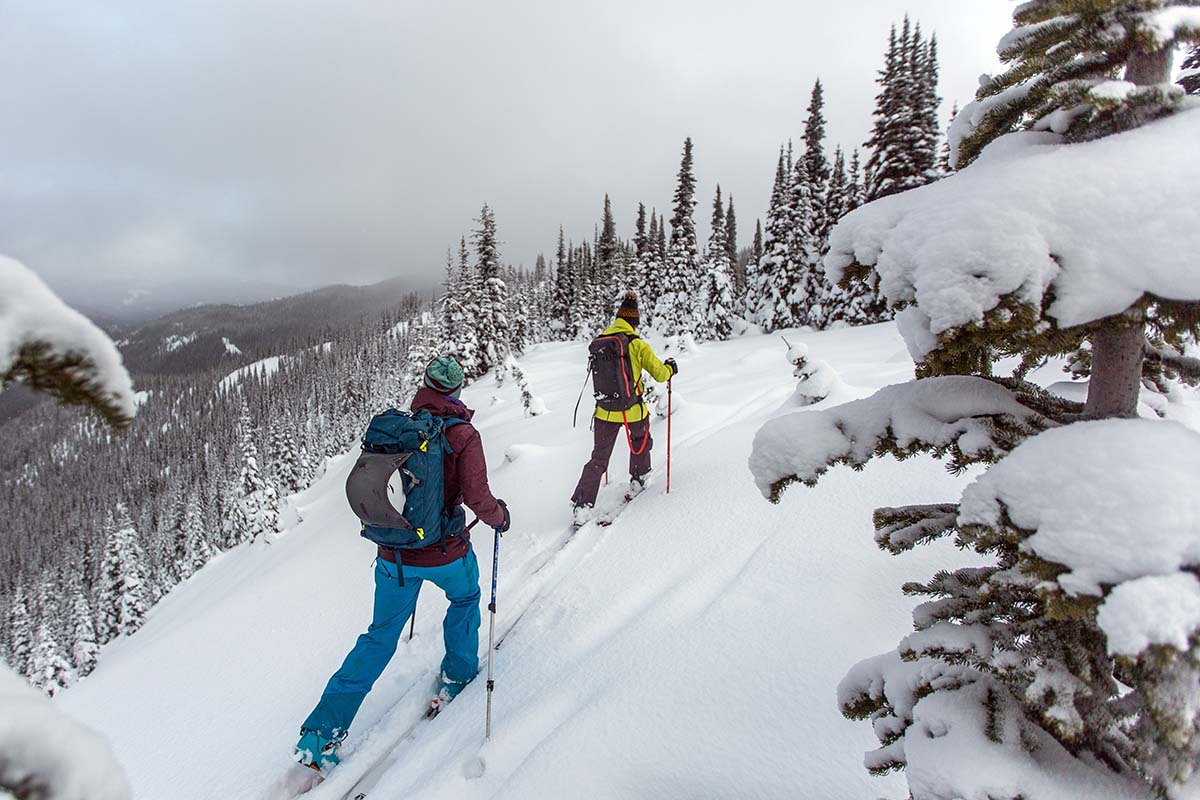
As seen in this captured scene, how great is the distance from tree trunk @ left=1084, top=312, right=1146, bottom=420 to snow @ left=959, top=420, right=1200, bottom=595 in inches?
13.7

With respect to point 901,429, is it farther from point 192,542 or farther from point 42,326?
point 192,542

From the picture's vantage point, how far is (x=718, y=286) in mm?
37656

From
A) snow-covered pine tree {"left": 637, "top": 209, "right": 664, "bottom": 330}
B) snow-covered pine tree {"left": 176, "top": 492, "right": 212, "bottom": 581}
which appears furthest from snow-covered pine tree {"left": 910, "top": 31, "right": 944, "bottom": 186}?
snow-covered pine tree {"left": 176, "top": 492, "right": 212, "bottom": 581}

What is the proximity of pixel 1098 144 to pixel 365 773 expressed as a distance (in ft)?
17.4

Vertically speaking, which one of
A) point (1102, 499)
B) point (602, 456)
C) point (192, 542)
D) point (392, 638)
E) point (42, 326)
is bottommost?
point (192, 542)

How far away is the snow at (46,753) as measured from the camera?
2.60 ft

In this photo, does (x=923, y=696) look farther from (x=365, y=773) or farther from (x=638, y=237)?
(x=638, y=237)

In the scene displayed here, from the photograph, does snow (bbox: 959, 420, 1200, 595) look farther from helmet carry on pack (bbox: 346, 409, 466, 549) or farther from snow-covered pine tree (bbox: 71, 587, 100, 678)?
snow-covered pine tree (bbox: 71, 587, 100, 678)

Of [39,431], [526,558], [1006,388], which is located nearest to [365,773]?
[526,558]

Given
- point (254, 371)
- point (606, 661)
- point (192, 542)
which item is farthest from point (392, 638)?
point (254, 371)

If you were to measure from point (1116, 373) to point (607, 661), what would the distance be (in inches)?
132

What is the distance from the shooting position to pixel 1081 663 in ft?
5.19

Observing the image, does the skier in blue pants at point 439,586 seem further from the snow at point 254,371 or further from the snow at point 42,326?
the snow at point 254,371

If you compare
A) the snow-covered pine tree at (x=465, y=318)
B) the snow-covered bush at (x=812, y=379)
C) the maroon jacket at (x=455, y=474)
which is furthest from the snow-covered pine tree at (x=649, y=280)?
the maroon jacket at (x=455, y=474)
